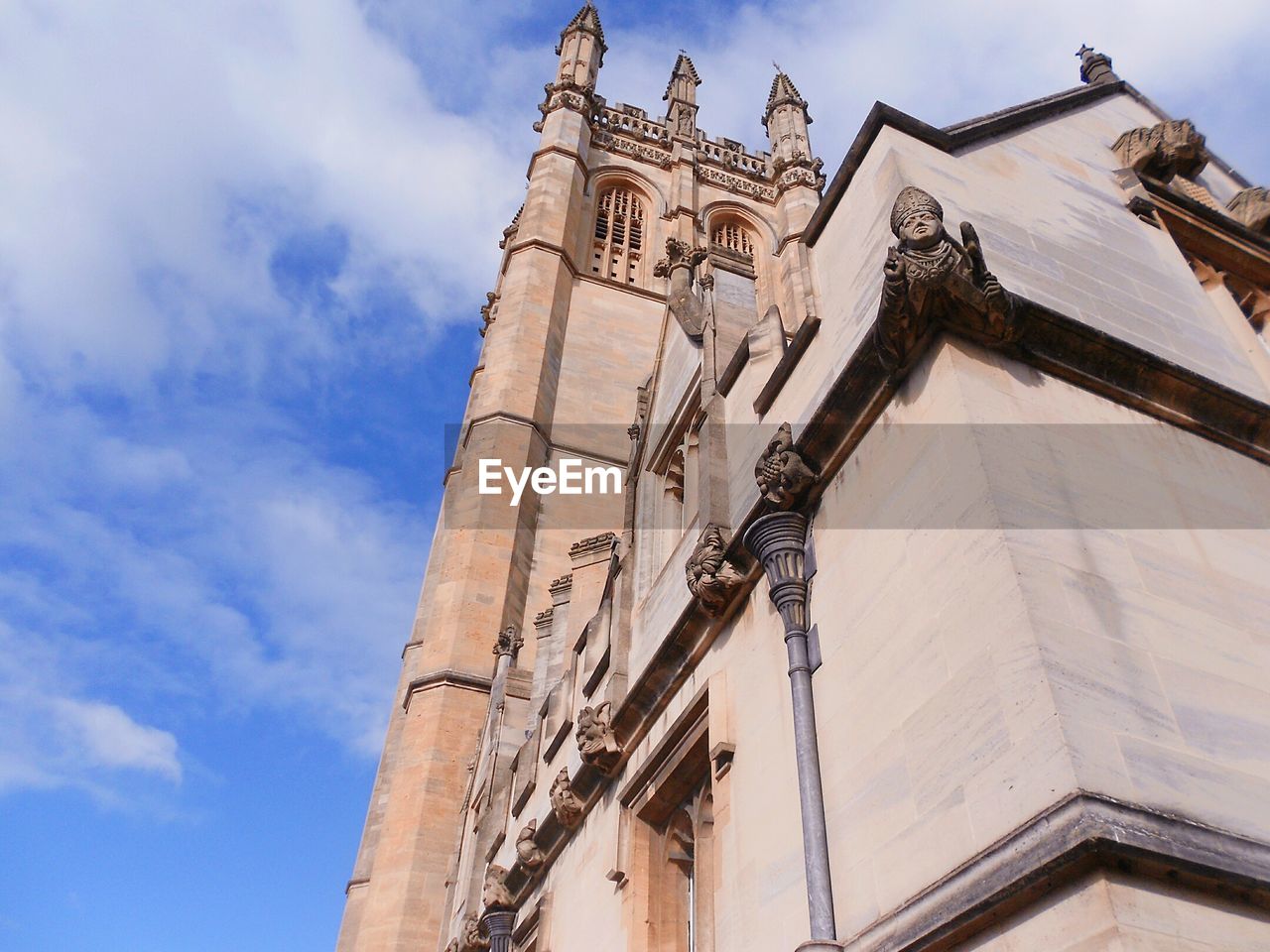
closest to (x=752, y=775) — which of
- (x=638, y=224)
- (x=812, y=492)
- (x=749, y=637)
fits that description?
(x=749, y=637)

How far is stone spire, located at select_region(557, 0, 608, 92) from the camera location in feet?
120

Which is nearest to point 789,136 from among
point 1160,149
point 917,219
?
point 1160,149

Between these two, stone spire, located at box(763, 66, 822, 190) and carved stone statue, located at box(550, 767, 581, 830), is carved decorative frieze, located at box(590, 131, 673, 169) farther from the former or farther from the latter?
carved stone statue, located at box(550, 767, 581, 830)

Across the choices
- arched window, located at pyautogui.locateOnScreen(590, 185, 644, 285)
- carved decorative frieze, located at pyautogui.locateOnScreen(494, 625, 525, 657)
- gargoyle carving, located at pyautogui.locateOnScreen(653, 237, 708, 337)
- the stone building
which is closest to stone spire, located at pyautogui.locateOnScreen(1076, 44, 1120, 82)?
the stone building

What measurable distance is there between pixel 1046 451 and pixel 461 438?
2192 cm

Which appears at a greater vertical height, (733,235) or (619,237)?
(733,235)

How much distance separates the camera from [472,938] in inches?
471

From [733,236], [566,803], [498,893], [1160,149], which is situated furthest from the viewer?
[733,236]

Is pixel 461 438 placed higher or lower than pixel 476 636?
higher

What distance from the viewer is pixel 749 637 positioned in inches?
255

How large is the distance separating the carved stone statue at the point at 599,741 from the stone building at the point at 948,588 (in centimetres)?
3

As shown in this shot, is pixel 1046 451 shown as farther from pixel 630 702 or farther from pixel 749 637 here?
pixel 630 702

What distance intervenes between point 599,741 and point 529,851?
2.37 metres

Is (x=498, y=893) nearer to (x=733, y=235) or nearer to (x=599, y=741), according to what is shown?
(x=599, y=741)
